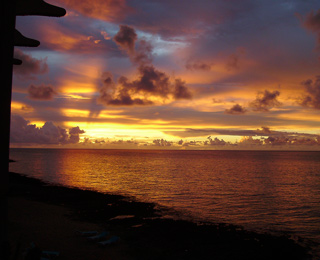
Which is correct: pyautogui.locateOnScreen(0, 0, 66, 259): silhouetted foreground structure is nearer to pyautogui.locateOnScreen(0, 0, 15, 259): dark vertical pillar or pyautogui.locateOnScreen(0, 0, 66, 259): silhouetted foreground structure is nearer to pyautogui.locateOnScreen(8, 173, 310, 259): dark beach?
pyautogui.locateOnScreen(0, 0, 15, 259): dark vertical pillar

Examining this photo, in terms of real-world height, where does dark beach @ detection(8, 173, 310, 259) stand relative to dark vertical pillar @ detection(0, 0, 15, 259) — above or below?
below

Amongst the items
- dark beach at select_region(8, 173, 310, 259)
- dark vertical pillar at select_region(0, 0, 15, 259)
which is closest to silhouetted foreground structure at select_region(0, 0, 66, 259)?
dark vertical pillar at select_region(0, 0, 15, 259)

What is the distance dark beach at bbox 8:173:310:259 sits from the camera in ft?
55.2

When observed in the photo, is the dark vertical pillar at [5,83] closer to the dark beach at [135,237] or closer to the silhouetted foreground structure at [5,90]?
the silhouetted foreground structure at [5,90]

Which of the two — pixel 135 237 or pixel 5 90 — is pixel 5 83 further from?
pixel 135 237

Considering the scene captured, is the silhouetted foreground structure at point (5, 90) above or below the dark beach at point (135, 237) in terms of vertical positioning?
above

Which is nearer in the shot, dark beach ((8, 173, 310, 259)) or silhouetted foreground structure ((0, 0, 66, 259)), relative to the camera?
silhouetted foreground structure ((0, 0, 66, 259))

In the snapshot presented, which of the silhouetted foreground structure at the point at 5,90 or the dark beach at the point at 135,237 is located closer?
the silhouetted foreground structure at the point at 5,90


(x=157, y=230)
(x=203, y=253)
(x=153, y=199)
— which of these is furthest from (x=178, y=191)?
(x=203, y=253)

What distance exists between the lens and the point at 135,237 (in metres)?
19.7

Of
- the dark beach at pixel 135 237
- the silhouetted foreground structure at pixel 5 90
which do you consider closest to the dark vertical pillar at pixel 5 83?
the silhouetted foreground structure at pixel 5 90

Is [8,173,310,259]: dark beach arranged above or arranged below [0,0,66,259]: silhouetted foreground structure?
below

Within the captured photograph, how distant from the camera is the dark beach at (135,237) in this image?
16.8 meters

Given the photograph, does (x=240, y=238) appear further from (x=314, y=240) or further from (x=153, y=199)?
(x=153, y=199)
